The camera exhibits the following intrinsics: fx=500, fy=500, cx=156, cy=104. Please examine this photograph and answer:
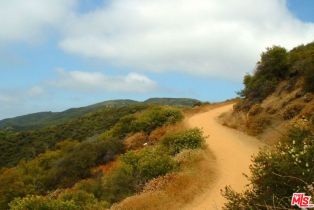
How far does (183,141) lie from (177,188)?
314 inches

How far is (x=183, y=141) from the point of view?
23.6m

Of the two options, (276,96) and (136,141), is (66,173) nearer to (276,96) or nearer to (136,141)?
(136,141)

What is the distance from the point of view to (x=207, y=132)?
29031 millimetres

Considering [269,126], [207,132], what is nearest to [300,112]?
[269,126]

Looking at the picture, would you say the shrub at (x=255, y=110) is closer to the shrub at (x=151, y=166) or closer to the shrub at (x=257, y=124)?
the shrub at (x=257, y=124)

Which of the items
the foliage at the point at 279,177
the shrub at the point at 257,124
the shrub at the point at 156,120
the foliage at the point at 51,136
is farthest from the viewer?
the foliage at the point at 51,136

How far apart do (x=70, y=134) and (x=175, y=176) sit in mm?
57644

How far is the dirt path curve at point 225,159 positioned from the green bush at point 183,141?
77 cm

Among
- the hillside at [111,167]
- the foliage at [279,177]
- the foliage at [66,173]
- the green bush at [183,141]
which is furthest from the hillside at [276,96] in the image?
the foliage at [279,177]

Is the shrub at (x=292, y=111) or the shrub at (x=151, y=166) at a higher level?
the shrub at (x=292, y=111)

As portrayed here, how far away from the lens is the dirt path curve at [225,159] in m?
15.0

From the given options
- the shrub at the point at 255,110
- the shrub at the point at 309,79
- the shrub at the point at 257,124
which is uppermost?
the shrub at the point at 309,79

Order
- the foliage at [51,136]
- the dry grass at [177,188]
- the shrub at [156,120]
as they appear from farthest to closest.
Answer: the foliage at [51,136] < the shrub at [156,120] < the dry grass at [177,188]

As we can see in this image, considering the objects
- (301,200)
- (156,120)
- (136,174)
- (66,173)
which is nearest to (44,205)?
(136,174)
